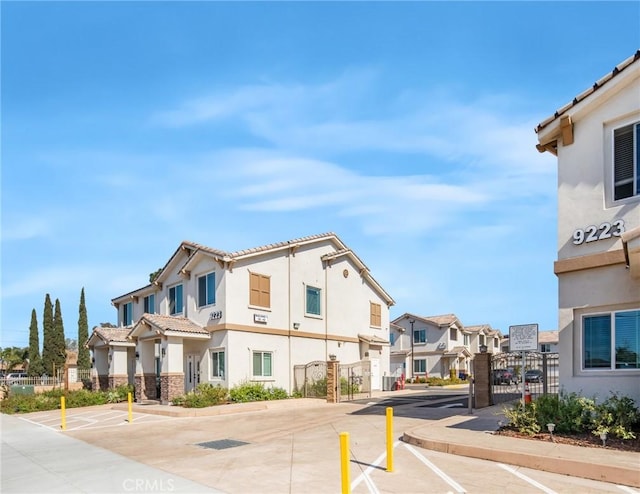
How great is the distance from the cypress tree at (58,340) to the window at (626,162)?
5281 cm

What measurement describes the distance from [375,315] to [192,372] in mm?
12956

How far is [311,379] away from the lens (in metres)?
29.3

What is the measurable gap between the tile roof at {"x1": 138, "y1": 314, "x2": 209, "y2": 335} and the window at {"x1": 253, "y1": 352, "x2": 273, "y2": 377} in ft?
8.84

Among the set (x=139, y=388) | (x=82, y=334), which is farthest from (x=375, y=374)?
(x=82, y=334)

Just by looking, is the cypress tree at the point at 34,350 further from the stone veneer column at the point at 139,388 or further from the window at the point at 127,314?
the stone veneer column at the point at 139,388

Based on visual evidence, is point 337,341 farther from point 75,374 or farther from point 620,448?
point 620,448

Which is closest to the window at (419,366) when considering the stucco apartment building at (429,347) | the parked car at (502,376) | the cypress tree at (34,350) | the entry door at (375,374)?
the stucco apartment building at (429,347)

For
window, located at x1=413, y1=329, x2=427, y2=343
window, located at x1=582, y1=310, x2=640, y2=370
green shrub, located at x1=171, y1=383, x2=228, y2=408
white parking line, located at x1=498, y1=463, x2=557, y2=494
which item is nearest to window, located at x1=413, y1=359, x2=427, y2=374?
window, located at x1=413, y1=329, x2=427, y2=343

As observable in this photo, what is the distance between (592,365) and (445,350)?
145 feet

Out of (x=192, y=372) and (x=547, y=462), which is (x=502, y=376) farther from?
(x=547, y=462)

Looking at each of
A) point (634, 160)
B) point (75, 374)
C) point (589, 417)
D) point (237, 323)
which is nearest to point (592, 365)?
point (589, 417)

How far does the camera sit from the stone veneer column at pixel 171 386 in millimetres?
25891

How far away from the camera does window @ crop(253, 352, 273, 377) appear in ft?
91.4

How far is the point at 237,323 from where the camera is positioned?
2698cm
